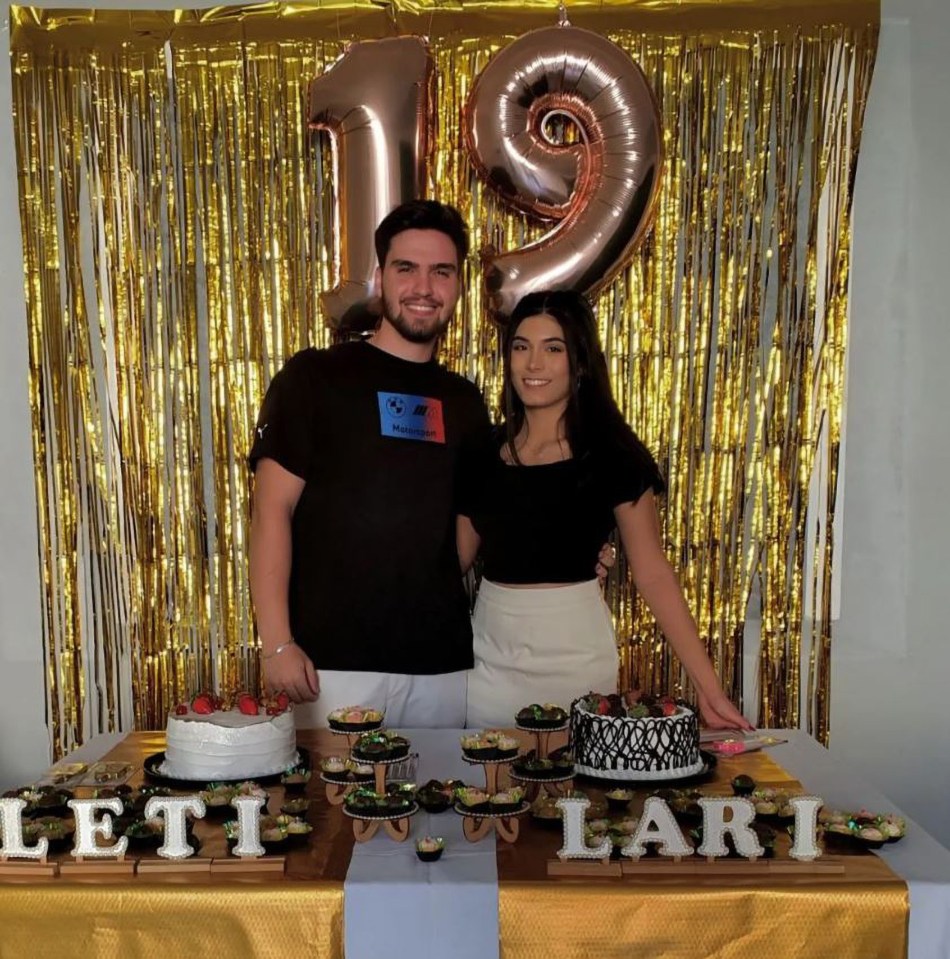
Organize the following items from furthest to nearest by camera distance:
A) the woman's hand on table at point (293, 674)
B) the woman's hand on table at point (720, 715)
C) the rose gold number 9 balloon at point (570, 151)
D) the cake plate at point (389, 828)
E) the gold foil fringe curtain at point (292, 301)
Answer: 1. the gold foil fringe curtain at point (292, 301)
2. the rose gold number 9 balloon at point (570, 151)
3. the woman's hand on table at point (293, 674)
4. the woman's hand on table at point (720, 715)
5. the cake plate at point (389, 828)

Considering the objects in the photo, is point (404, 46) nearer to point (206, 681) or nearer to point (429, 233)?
point (429, 233)

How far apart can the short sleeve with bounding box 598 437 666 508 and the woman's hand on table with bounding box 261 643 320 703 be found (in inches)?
25.1

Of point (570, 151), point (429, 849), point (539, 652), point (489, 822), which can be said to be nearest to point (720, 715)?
point (539, 652)

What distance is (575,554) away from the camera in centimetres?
189

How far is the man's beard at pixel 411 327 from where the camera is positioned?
2008mm

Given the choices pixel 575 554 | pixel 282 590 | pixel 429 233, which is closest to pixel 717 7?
pixel 429 233

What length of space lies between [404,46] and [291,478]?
95cm

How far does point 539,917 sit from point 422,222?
1.38 meters

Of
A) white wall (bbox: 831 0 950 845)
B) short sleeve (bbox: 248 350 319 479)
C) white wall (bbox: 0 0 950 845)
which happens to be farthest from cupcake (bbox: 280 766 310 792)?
white wall (bbox: 831 0 950 845)

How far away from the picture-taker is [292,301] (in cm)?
229

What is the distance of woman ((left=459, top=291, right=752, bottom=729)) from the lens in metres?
1.86

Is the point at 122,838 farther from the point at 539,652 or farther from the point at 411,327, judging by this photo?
the point at 411,327

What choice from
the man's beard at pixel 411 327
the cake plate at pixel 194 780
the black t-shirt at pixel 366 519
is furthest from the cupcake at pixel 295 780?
the man's beard at pixel 411 327

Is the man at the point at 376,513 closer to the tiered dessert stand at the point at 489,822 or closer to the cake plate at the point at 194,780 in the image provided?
the cake plate at the point at 194,780
